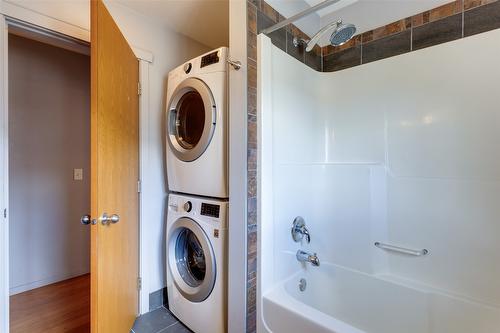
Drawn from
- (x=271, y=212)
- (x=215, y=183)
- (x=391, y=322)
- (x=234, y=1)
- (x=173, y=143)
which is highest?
(x=234, y=1)

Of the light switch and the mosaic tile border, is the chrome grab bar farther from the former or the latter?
the light switch

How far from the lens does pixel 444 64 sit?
1.45m

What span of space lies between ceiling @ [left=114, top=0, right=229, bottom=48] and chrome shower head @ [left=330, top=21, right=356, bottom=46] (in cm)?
86

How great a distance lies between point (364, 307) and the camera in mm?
1587

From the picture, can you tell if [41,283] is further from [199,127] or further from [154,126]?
[199,127]

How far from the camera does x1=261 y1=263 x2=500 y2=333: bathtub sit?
3.94 ft

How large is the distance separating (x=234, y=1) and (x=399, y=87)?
1168mm

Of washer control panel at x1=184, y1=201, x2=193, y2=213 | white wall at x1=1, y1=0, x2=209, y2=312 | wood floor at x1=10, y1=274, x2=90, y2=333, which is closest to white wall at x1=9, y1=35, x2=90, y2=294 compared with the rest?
wood floor at x1=10, y1=274, x2=90, y2=333

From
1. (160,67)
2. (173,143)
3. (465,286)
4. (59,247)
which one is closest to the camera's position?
(465,286)

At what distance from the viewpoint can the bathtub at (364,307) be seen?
1201 millimetres

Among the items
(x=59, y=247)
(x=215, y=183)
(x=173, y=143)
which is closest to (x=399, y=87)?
(x=215, y=183)

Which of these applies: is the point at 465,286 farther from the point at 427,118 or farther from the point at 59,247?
the point at 59,247

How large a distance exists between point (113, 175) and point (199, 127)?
62 centimetres

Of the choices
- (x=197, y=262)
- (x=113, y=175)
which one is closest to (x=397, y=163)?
(x=197, y=262)
